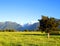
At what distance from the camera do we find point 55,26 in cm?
6794

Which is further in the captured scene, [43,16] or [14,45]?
[43,16]

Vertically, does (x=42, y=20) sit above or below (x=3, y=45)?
above

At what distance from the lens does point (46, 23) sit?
2672 inches

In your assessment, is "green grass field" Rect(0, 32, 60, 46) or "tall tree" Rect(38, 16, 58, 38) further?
"tall tree" Rect(38, 16, 58, 38)

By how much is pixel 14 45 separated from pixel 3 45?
3.62 feet

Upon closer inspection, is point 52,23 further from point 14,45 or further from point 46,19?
point 14,45

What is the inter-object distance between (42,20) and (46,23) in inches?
85.2

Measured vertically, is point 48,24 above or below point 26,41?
above

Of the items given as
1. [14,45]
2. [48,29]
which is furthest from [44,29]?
[14,45]

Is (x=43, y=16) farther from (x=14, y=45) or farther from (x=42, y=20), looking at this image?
(x=14, y=45)

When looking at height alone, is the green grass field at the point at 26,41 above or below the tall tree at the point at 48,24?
below

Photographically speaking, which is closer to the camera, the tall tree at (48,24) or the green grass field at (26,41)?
the green grass field at (26,41)

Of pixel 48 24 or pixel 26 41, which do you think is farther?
pixel 48 24

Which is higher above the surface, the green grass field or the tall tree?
the tall tree
